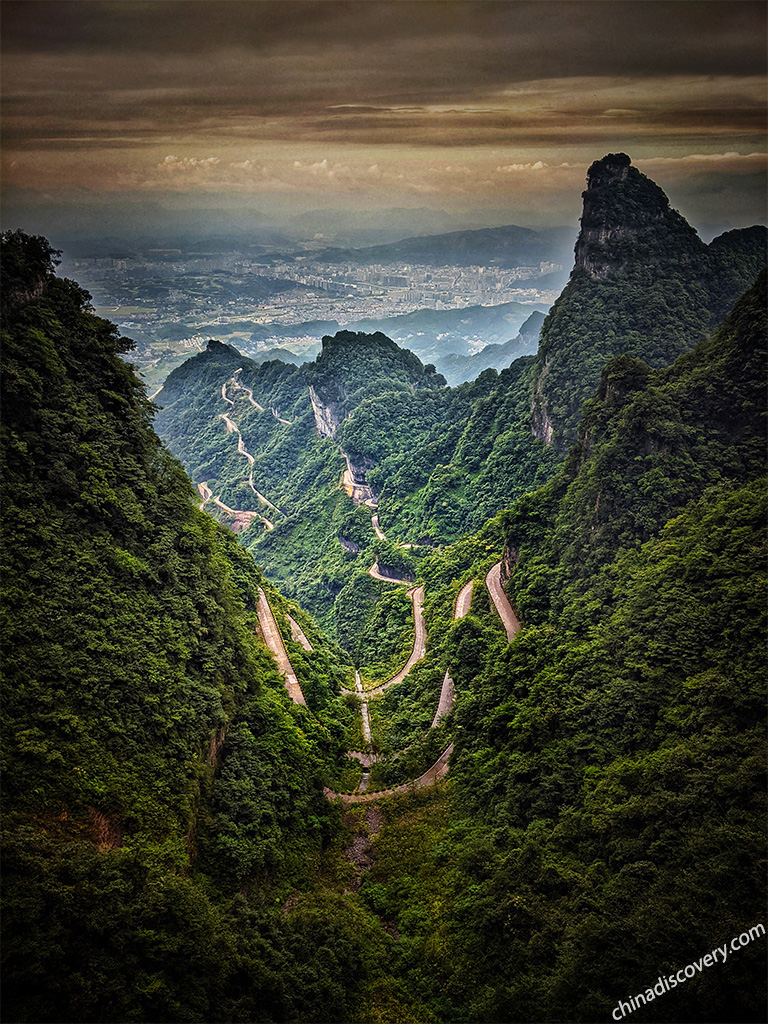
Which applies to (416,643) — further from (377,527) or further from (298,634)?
(377,527)

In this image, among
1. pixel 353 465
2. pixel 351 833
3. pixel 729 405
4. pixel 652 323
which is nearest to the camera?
pixel 351 833

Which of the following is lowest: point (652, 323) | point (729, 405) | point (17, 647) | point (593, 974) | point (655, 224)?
point (593, 974)

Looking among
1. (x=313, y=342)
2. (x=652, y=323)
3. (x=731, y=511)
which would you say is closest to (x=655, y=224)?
(x=652, y=323)

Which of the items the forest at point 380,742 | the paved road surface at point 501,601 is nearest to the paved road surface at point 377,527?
the paved road surface at point 501,601

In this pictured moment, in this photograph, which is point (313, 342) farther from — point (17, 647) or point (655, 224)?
point (17, 647)

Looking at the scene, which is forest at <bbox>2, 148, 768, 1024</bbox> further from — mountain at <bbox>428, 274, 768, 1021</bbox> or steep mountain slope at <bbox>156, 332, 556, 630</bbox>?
steep mountain slope at <bbox>156, 332, 556, 630</bbox>

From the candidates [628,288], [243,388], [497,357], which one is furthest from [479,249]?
[628,288]

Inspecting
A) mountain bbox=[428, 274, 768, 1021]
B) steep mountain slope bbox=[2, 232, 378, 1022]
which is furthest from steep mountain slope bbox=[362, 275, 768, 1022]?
steep mountain slope bbox=[2, 232, 378, 1022]
